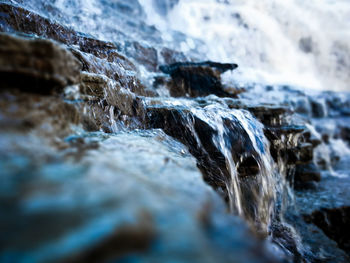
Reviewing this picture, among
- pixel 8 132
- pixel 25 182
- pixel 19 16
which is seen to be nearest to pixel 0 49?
pixel 8 132

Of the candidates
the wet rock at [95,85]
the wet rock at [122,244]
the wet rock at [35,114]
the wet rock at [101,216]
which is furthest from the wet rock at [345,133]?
the wet rock at [122,244]

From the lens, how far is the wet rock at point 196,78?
8.57m

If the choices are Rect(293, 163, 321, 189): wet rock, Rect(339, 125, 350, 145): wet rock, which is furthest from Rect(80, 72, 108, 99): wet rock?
Rect(339, 125, 350, 145): wet rock

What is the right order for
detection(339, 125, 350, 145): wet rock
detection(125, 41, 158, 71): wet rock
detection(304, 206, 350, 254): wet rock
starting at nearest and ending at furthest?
detection(304, 206, 350, 254): wet rock
detection(125, 41, 158, 71): wet rock
detection(339, 125, 350, 145): wet rock

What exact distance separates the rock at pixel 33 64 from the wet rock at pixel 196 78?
6.86m

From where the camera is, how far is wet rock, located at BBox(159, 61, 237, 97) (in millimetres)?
8570

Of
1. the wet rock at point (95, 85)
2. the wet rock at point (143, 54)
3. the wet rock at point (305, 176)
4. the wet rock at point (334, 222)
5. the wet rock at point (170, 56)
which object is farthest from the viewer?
the wet rock at point (170, 56)

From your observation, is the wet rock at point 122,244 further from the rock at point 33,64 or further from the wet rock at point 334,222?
the wet rock at point 334,222

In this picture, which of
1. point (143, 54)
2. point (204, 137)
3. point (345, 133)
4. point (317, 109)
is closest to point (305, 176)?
point (204, 137)

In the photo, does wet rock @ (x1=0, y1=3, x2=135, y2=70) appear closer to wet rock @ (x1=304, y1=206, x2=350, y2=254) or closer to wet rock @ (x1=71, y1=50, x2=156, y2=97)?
wet rock @ (x1=71, y1=50, x2=156, y2=97)

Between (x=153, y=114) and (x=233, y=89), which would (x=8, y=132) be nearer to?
(x=153, y=114)

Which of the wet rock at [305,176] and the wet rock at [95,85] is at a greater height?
the wet rock at [95,85]

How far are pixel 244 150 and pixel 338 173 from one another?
641 centimetres

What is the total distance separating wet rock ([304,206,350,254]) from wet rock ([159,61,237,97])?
517cm
